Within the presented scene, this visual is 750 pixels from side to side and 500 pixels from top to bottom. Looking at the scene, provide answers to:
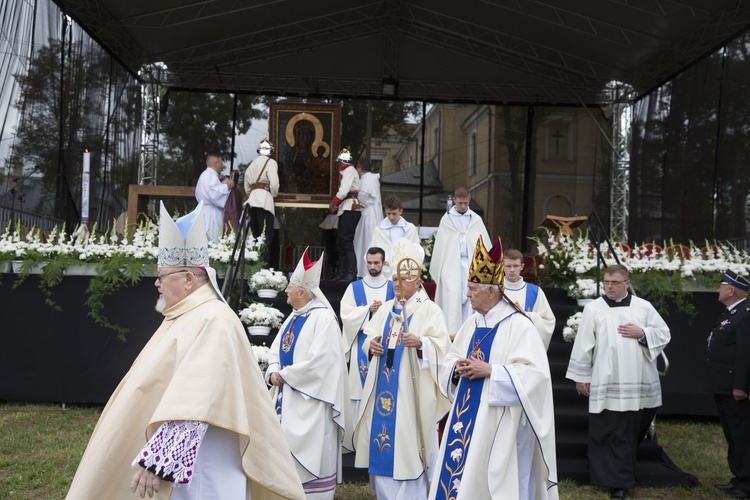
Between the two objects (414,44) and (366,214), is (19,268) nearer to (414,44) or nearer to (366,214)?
(366,214)

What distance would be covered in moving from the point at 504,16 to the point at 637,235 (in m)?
5.61

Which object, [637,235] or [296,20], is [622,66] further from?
[296,20]

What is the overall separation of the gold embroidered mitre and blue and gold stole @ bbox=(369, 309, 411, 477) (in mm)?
1762

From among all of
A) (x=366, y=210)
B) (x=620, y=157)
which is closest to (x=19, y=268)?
(x=366, y=210)

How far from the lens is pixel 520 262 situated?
29.2 ft

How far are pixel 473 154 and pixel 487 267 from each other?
16.4 meters

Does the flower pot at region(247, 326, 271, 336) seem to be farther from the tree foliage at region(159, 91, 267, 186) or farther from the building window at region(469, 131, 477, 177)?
the building window at region(469, 131, 477, 177)

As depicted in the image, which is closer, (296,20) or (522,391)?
(522,391)

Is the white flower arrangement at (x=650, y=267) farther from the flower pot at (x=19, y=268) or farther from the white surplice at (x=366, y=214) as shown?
the flower pot at (x=19, y=268)

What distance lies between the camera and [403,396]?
24.2 feet

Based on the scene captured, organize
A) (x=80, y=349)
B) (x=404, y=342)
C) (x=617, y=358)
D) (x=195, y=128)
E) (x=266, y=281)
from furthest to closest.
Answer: (x=195, y=128)
(x=266, y=281)
(x=80, y=349)
(x=617, y=358)
(x=404, y=342)

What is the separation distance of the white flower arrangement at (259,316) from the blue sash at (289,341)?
9.84 feet

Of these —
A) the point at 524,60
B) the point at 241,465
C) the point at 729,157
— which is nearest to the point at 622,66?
the point at 524,60

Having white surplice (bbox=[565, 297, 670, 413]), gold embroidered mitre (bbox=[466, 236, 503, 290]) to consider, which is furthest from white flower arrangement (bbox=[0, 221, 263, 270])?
Result: gold embroidered mitre (bbox=[466, 236, 503, 290])
